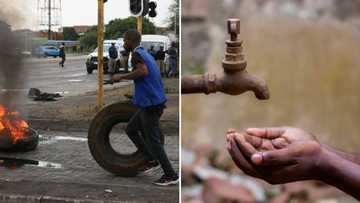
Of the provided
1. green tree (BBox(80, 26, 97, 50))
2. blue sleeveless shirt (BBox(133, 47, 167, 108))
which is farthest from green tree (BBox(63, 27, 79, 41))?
blue sleeveless shirt (BBox(133, 47, 167, 108))

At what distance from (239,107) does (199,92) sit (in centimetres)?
18

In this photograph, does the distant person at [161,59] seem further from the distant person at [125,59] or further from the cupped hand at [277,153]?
the cupped hand at [277,153]

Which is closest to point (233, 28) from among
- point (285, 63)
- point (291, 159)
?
point (285, 63)

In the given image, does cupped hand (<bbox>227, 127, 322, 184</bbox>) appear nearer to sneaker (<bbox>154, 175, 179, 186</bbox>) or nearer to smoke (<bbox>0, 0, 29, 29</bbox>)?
sneaker (<bbox>154, 175, 179, 186</bbox>)

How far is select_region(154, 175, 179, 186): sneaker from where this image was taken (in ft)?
9.52

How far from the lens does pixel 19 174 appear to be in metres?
2.99

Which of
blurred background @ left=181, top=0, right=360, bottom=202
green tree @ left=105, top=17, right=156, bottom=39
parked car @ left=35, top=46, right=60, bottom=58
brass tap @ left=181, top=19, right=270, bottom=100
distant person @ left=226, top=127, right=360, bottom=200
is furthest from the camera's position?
parked car @ left=35, top=46, right=60, bottom=58

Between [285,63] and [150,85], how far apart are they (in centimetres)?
57

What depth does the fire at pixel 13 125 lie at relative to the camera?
9.78ft

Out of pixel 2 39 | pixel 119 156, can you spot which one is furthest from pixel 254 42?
pixel 2 39

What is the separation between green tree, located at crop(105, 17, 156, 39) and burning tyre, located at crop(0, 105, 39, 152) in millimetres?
550

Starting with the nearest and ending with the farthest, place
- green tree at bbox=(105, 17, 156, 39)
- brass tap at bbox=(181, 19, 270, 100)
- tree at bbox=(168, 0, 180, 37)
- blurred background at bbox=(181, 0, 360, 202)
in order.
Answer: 1. brass tap at bbox=(181, 19, 270, 100)
2. blurred background at bbox=(181, 0, 360, 202)
3. tree at bbox=(168, 0, 180, 37)
4. green tree at bbox=(105, 17, 156, 39)

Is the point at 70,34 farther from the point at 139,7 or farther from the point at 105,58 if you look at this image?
the point at 139,7

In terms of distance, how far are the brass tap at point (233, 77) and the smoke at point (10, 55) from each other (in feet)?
2.86
